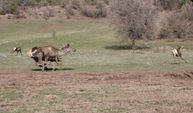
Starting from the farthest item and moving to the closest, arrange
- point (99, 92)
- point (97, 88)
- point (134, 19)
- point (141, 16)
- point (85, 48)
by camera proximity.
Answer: point (141, 16)
point (134, 19)
point (85, 48)
point (97, 88)
point (99, 92)

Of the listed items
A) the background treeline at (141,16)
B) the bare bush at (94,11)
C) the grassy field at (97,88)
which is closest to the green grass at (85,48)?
the grassy field at (97,88)

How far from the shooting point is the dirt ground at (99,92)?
59.8ft

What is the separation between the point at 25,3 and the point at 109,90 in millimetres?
105216

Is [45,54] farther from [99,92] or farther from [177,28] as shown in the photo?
[177,28]

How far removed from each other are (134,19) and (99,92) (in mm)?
46641

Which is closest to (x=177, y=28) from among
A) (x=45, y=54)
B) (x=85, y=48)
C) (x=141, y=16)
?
(x=141, y=16)

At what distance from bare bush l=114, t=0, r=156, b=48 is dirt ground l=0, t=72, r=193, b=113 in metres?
37.5

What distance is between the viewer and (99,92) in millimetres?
22297

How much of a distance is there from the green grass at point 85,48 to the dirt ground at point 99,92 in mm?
4057

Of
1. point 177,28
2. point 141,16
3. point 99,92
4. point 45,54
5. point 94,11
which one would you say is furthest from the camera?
point 94,11

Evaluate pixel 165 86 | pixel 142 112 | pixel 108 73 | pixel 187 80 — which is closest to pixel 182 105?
pixel 142 112

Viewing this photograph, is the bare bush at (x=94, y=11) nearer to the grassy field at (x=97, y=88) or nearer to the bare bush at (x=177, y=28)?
the bare bush at (x=177, y=28)

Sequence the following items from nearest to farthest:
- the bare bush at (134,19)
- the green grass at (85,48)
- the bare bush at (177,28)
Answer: the green grass at (85,48) < the bare bush at (134,19) < the bare bush at (177,28)

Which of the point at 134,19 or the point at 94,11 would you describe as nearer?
the point at 134,19
